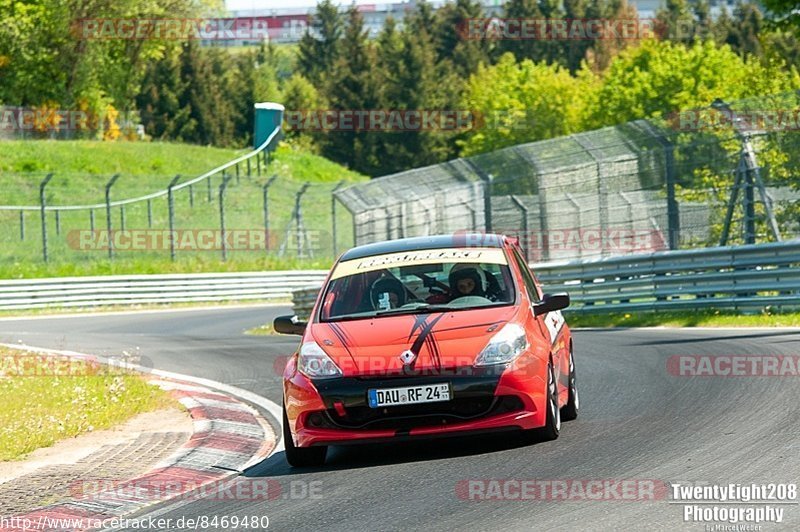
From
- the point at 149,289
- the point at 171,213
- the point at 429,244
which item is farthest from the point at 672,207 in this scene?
the point at 171,213

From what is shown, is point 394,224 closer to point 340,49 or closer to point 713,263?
point 713,263

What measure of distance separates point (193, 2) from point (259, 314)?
44.4 m

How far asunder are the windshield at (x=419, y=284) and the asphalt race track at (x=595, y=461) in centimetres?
94

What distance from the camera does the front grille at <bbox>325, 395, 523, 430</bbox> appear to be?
8.56 metres

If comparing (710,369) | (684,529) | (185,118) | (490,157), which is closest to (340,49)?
(185,118)

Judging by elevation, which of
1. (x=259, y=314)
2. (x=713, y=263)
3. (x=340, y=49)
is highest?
(x=340, y=49)

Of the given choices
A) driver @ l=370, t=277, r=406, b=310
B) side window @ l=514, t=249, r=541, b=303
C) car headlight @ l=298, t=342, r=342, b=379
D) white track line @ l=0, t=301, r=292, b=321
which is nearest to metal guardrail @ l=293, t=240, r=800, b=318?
side window @ l=514, t=249, r=541, b=303

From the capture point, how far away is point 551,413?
898cm

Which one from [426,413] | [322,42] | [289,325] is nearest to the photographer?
[426,413]

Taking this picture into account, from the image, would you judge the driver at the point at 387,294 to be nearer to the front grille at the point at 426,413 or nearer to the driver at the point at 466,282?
the driver at the point at 466,282

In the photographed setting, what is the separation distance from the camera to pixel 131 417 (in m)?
12.1

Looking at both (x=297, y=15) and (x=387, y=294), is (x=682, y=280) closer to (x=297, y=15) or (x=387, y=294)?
(x=387, y=294)

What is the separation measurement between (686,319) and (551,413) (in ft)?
35.2

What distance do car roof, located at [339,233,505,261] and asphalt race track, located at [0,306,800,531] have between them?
4.82ft
